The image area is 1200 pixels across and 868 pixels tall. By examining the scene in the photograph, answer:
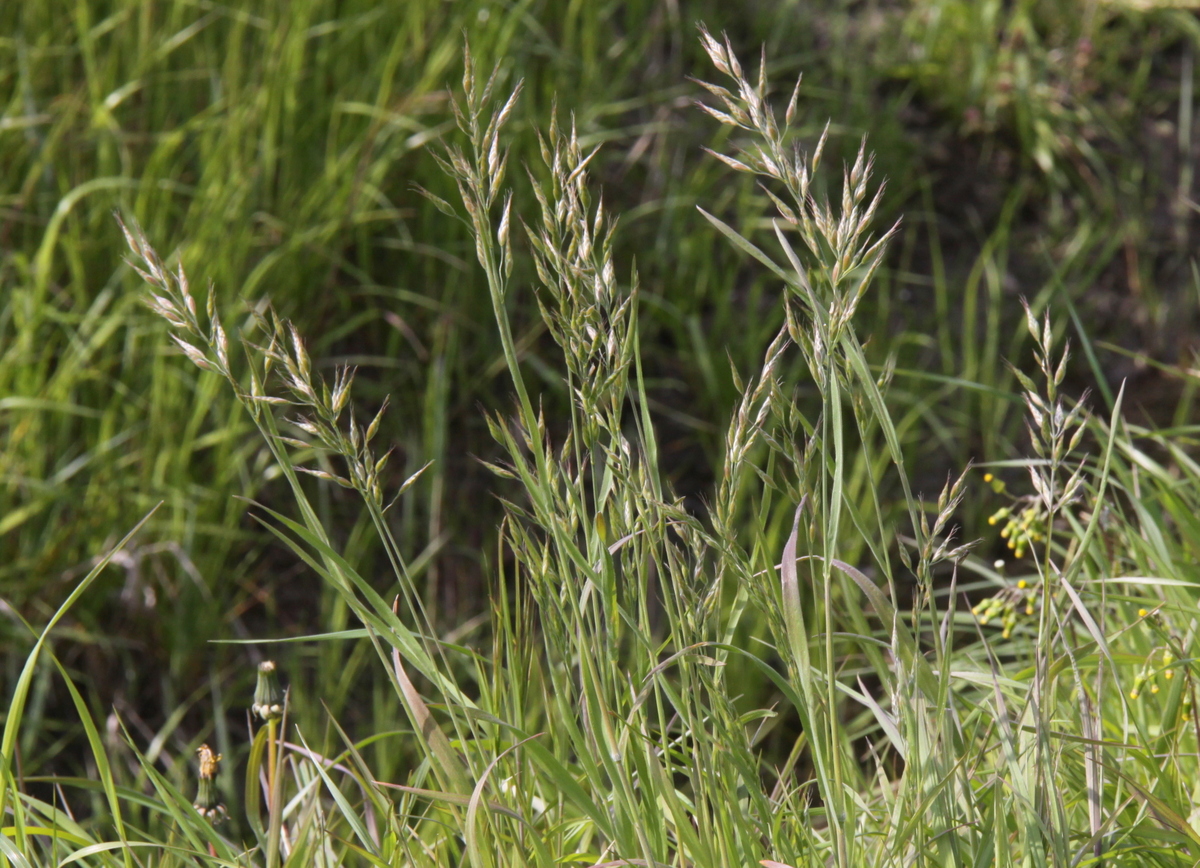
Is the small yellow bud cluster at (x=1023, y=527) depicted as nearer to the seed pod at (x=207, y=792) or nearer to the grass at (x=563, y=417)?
the grass at (x=563, y=417)

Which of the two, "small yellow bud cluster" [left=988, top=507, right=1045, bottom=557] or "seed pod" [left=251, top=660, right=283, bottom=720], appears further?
"small yellow bud cluster" [left=988, top=507, right=1045, bottom=557]

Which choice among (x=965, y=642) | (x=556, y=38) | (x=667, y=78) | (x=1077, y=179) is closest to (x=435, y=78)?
(x=556, y=38)

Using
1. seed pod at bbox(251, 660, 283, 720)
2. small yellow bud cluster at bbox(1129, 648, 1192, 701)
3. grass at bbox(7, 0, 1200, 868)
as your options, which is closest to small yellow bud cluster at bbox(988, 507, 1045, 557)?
grass at bbox(7, 0, 1200, 868)

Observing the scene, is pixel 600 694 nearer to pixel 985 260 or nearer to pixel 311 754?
pixel 311 754

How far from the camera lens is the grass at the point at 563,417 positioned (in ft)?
2.62

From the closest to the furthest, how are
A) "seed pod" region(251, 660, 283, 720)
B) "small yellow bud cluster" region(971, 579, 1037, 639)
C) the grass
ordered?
the grass
"seed pod" region(251, 660, 283, 720)
"small yellow bud cluster" region(971, 579, 1037, 639)

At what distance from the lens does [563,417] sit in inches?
118

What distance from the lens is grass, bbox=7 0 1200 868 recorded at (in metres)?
0.80

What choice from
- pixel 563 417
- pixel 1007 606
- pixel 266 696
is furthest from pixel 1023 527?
pixel 563 417

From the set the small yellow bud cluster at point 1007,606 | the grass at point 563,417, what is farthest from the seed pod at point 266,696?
the small yellow bud cluster at point 1007,606

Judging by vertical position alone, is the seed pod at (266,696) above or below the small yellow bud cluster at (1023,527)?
below

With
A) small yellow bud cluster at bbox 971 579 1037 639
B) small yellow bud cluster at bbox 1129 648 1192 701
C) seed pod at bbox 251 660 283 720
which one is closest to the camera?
seed pod at bbox 251 660 283 720

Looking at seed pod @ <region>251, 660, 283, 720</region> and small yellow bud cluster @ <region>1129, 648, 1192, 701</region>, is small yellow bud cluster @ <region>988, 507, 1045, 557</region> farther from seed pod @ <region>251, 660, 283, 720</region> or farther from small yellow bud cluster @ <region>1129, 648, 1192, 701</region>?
seed pod @ <region>251, 660, 283, 720</region>

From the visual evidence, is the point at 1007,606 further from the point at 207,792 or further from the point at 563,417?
the point at 563,417
